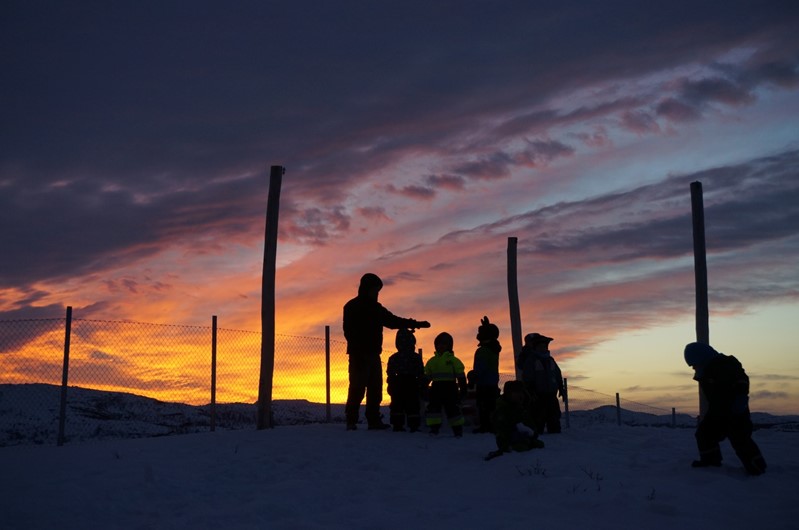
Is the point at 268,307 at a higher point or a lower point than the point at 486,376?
higher

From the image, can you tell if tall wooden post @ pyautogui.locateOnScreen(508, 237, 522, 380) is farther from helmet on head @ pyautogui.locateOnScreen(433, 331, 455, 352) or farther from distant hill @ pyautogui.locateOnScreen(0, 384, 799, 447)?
helmet on head @ pyautogui.locateOnScreen(433, 331, 455, 352)

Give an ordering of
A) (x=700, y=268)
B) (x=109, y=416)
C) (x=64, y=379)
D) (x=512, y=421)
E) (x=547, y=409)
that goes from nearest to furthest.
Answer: (x=512, y=421)
(x=64, y=379)
(x=547, y=409)
(x=700, y=268)
(x=109, y=416)

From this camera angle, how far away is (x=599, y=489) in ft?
26.5

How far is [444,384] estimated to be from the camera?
1270 centimetres

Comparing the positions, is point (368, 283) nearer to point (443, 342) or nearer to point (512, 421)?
point (443, 342)

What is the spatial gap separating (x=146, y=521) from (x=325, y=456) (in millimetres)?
3482

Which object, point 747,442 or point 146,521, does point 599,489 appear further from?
point 146,521

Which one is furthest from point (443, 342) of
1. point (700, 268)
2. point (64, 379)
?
point (700, 268)

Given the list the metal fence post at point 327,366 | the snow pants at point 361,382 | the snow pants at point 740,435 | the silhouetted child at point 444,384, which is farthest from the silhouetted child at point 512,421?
the metal fence post at point 327,366

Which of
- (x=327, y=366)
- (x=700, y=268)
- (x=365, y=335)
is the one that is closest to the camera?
(x=365, y=335)

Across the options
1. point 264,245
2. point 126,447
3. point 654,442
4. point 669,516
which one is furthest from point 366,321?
point 669,516

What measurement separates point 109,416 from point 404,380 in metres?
11.4

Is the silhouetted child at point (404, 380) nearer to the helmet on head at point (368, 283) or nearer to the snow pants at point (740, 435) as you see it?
the helmet on head at point (368, 283)

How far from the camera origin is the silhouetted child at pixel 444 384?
12.7m
